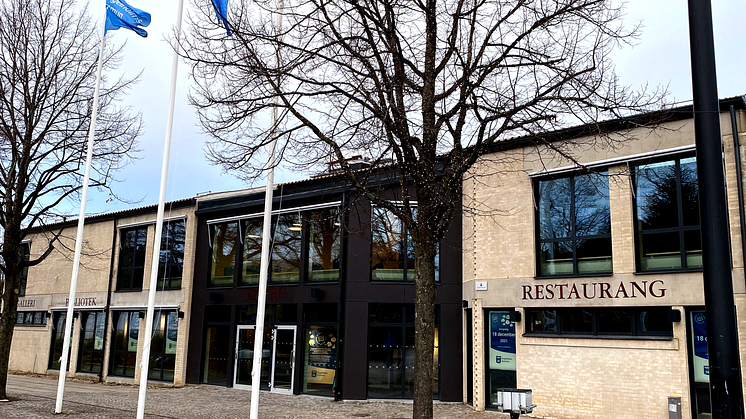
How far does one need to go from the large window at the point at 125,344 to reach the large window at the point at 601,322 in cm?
1604

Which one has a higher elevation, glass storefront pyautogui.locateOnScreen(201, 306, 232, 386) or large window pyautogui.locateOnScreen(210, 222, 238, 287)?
large window pyautogui.locateOnScreen(210, 222, 238, 287)

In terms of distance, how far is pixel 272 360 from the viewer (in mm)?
19719

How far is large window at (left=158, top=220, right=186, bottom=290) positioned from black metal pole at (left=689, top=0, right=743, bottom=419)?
2082 centimetres

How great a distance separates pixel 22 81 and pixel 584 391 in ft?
54.8

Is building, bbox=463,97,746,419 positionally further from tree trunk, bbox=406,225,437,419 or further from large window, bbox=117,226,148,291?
large window, bbox=117,226,148,291

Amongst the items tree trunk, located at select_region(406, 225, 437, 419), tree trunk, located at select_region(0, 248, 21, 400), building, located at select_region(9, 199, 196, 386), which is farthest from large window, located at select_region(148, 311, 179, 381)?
tree trunk, located at select_region(406, 225, 437, 419)

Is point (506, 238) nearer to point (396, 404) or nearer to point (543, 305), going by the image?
point (543, 305)

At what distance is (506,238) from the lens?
51.8 feet

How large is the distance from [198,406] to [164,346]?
7320 mm

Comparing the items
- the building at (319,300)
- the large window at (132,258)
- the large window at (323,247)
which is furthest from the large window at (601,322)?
the large window at (132,258)

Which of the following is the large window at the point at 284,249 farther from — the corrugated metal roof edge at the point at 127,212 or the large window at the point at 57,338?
the large window at the point at 57,338

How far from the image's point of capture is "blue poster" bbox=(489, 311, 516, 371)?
50.7 feet

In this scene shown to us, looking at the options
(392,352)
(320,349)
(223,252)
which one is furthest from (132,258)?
(392,352)

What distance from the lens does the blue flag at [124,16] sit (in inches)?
611
